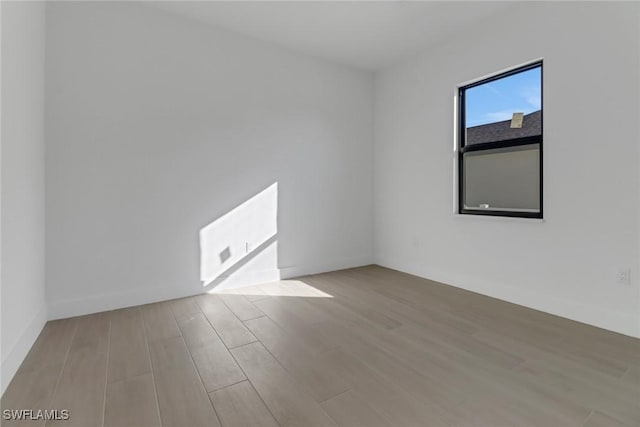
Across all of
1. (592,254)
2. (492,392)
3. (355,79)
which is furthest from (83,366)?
(355,79)

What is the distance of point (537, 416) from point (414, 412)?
1.84 ft

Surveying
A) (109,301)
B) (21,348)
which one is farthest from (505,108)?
(21,348)

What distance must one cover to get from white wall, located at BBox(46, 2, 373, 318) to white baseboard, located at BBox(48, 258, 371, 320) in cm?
1

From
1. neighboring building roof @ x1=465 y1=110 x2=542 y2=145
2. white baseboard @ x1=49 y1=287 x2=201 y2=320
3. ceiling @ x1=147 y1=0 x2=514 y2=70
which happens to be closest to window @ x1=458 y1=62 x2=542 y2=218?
neighboring building roof @ x1=465 y1=110 x2=542 y2=145

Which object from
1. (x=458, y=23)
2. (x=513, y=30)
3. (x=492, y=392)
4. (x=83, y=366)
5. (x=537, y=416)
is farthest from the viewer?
(x=458, y=23)

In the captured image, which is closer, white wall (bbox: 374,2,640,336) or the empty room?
the empty room

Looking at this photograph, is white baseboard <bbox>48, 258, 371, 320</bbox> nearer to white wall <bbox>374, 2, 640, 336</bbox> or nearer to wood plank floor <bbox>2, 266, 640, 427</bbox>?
wood plank floor <bbox>2, 266, 640, 427</bbox>

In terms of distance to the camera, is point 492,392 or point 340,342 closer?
point 492,392

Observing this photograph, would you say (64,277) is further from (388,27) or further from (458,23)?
(458,23)

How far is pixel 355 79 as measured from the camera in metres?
4.34

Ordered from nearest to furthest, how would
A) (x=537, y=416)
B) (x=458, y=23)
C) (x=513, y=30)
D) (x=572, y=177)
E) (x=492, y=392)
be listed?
(x=537, y=416) → (x=492, y=392) → (x=572, y=177) → (x=513, y=30) → (x=458, y=23)


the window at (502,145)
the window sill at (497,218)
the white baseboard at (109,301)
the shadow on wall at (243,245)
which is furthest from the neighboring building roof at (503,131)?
the white baseboard at (109,301)

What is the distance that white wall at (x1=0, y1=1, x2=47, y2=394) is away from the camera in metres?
1.75

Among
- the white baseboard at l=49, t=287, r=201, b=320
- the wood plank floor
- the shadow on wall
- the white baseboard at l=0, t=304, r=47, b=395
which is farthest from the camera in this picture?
the shadow on wall
